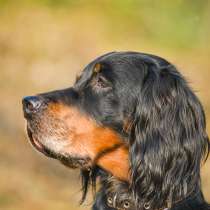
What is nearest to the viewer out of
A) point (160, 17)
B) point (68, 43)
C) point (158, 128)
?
point (158, 128)

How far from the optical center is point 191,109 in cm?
643

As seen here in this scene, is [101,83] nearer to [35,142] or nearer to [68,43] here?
[35,142]

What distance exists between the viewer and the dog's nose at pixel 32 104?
6.30m

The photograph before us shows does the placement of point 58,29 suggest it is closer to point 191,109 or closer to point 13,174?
point 13,174

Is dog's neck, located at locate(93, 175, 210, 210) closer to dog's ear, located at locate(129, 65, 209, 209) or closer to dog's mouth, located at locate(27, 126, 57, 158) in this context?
dog's ear, located at locate(129, 65, 209, 209)

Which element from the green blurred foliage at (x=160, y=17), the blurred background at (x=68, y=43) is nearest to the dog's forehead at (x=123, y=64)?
the blurred background at (x=68, y=43)

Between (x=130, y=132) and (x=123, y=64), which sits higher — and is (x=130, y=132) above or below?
below

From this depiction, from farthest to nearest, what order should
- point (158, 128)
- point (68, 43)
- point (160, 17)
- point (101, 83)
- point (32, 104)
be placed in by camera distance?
point (160, 17) < point (68, 43) < point (101, 83) < point (158, 128) < point (32, 104)

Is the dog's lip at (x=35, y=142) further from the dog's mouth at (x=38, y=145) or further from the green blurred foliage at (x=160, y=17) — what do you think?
the green blurred foliage at (x=160, y=17)

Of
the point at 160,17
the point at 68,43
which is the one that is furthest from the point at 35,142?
the point at 160,17

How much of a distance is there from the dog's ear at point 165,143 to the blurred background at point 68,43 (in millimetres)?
6337

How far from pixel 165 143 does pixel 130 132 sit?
24 cm

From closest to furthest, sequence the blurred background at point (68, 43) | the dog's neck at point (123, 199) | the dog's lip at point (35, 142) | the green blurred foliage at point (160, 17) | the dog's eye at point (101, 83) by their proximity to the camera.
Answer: the dog's neck at point (123, 199)
the dog's lip at point (35, 142)
the dog's eye at point (101, 83)
the blurred background at point (68, 43)
the green blurred foliage at point (160, 17)

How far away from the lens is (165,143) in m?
6.38
